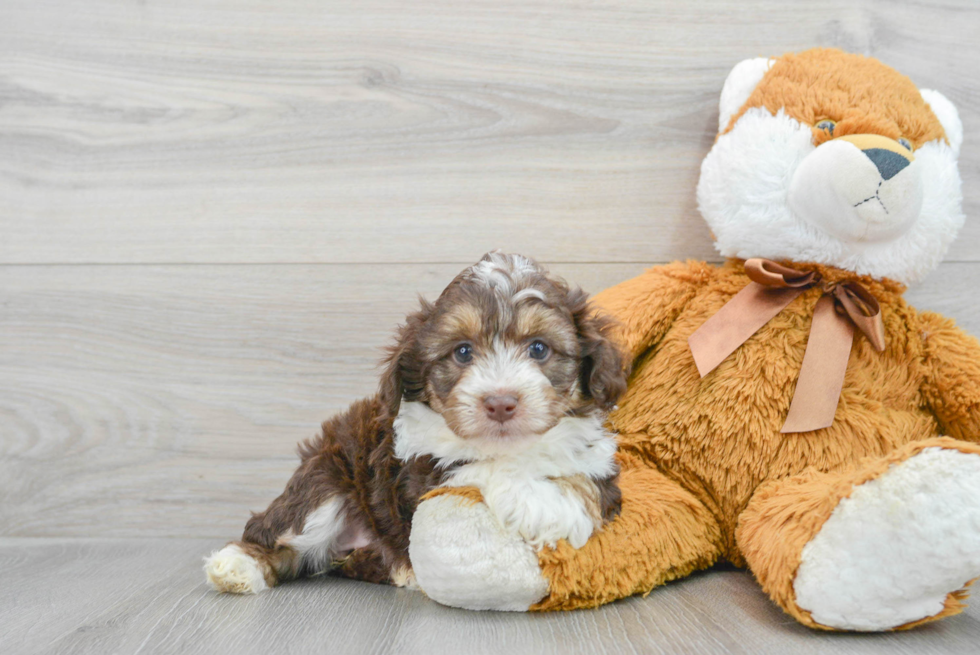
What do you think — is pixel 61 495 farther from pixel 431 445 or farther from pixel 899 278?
pixel 899 278

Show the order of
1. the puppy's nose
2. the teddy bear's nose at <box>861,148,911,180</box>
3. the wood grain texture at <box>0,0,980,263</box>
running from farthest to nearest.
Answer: the wood grain texture at <box>0,0,980,263</box>
the teddy bear's nose at <box>861,148,911,180</box>
the puppy's nose

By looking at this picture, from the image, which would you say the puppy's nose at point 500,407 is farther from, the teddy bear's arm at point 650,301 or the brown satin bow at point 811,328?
the brown satin bow at point 811,328

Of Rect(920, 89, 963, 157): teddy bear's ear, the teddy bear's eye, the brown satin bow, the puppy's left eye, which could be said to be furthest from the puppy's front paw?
Rect(920, 89, 963, 157): teddy bear's ear

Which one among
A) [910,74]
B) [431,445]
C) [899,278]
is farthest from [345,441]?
[910,74]

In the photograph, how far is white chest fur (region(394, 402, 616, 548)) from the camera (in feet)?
5.17

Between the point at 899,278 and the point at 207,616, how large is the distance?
6.06 ft

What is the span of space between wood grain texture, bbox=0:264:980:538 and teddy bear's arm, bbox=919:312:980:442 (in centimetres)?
84

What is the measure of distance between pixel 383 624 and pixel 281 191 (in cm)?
143

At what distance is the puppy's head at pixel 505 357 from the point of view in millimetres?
1539

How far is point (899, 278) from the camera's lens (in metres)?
1.93

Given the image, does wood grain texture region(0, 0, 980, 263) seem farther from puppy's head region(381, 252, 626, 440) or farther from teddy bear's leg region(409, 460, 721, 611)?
teddy bear's leg region(409, 460, 721, 611)

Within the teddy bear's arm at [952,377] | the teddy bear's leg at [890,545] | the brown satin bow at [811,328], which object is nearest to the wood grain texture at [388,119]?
the brown satin bow at [811,328]

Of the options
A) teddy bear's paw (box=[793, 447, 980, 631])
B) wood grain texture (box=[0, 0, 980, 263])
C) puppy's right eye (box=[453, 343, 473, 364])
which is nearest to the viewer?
teddy bear's paw (box=[793, 447, 980, 631])

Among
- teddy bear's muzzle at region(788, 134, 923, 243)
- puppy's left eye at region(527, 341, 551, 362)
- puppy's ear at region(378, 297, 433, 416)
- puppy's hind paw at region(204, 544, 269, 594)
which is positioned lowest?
puppy's hind paw at region(204, 544, 269, 594)
